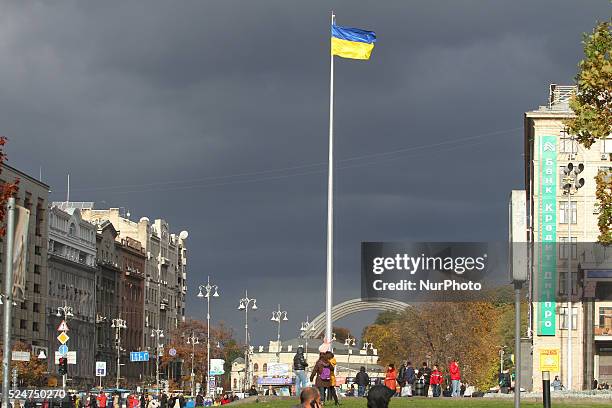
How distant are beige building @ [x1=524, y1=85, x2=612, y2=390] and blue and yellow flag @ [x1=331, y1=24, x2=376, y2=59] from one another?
2429 inches

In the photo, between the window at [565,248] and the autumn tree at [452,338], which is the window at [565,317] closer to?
the window at [565,248]

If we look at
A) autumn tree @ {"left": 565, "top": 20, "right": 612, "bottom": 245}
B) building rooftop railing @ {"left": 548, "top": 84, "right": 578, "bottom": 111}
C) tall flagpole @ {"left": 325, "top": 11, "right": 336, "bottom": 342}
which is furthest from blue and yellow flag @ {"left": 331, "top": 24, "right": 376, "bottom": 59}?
building rooftop railing @ {"left": 548, "top": 84, "right": 578, "bottom": 111}

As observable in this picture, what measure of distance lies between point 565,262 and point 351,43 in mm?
66984

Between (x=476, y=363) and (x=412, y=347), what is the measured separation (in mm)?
7201

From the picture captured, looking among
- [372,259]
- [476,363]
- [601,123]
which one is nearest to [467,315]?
[476,363]

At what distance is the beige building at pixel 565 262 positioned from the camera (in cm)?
11889

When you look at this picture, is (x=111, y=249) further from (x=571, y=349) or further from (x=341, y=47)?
(x=341, y=47)

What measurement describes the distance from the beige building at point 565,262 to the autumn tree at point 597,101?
86145mm

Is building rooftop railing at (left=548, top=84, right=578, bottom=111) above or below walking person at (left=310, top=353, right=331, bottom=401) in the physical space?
above

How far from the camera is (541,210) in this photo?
123 meters

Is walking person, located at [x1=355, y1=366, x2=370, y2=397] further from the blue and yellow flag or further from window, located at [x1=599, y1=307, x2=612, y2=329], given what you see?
window, located at [x1=599, y1=307, x2=612, y2=329]

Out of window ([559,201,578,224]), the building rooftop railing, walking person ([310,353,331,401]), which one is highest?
the building rooftop railing

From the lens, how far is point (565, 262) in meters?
121

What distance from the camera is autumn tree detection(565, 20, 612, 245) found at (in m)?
30.7
